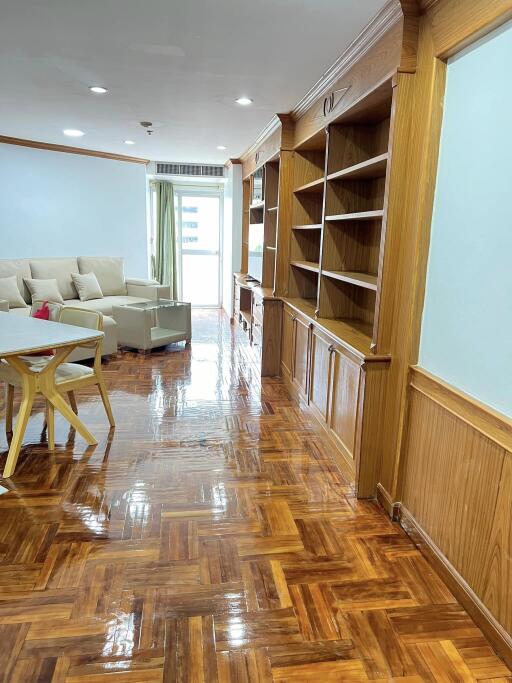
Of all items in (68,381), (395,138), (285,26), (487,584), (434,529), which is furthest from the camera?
(68,381)

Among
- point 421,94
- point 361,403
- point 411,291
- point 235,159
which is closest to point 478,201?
point 411,291

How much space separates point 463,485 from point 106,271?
557cm

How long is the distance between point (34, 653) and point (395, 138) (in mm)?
2377

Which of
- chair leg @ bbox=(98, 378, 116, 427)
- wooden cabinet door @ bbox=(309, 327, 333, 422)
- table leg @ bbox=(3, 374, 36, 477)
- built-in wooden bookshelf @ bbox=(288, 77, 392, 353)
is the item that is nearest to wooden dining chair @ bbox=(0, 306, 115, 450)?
chair leg @ bbox=(98, 378, 116, 427)

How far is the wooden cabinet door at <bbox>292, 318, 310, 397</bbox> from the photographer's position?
3.52m

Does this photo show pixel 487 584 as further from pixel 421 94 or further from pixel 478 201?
pixel 421 94

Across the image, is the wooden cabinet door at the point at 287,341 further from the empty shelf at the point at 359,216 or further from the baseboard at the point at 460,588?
the baseboard at the point at 460,588

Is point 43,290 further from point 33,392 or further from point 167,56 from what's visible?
point 167,56

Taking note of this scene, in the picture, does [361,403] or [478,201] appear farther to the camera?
[361,403]

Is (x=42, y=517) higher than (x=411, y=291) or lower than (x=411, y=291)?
lower

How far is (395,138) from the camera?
6.86ft

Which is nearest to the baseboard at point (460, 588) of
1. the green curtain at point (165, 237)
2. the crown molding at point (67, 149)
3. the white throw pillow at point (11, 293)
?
the white throw pillow at point (11, 293)

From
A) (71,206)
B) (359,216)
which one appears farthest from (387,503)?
(71,206)

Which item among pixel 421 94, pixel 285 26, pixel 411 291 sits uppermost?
pixel 285 26
